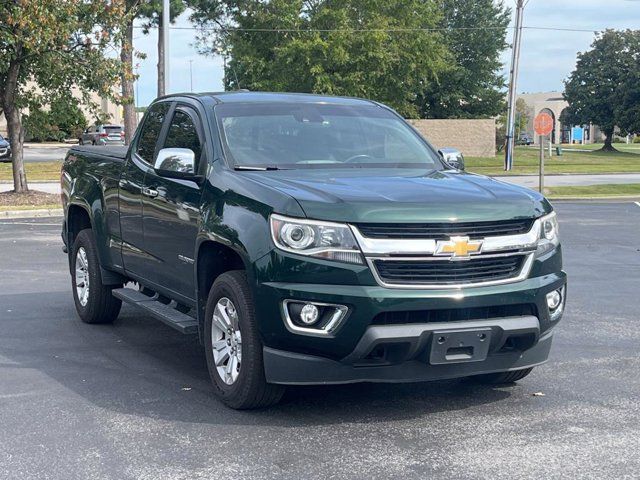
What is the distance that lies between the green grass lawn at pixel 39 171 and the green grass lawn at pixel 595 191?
15.4 m

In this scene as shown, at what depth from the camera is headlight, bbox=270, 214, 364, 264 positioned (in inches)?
192

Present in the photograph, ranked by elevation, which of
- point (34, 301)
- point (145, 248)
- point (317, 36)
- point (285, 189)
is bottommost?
point (34, 301)

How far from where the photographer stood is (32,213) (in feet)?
62.8

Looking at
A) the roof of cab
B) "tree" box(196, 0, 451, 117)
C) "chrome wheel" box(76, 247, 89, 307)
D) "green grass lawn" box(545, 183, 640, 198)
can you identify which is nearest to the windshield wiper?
the roof of cab

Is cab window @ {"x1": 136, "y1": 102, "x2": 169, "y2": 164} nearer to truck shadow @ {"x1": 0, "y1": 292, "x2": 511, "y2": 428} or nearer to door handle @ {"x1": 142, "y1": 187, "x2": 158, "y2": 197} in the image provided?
door handle @ {"x1": 142, "y1": 187, "x2": 158, "y2": 197}

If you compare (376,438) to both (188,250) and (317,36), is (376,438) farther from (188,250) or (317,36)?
(317,36)

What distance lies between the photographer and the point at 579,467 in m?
4.48

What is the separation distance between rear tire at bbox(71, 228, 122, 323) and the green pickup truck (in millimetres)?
1495

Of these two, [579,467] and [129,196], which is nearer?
[579,467]

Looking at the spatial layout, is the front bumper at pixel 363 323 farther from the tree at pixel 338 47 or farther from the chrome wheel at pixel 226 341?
the tree at pixel 338 47

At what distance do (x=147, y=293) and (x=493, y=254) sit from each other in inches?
130

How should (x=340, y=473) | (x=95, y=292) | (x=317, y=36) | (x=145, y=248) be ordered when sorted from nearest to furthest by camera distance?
(x=340, y=473)
(x=145, y=248)
(x=95, y=292)
(x=317, y=36)

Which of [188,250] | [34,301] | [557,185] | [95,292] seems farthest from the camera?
[557,185]

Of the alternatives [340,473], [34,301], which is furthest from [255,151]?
[34,301]
